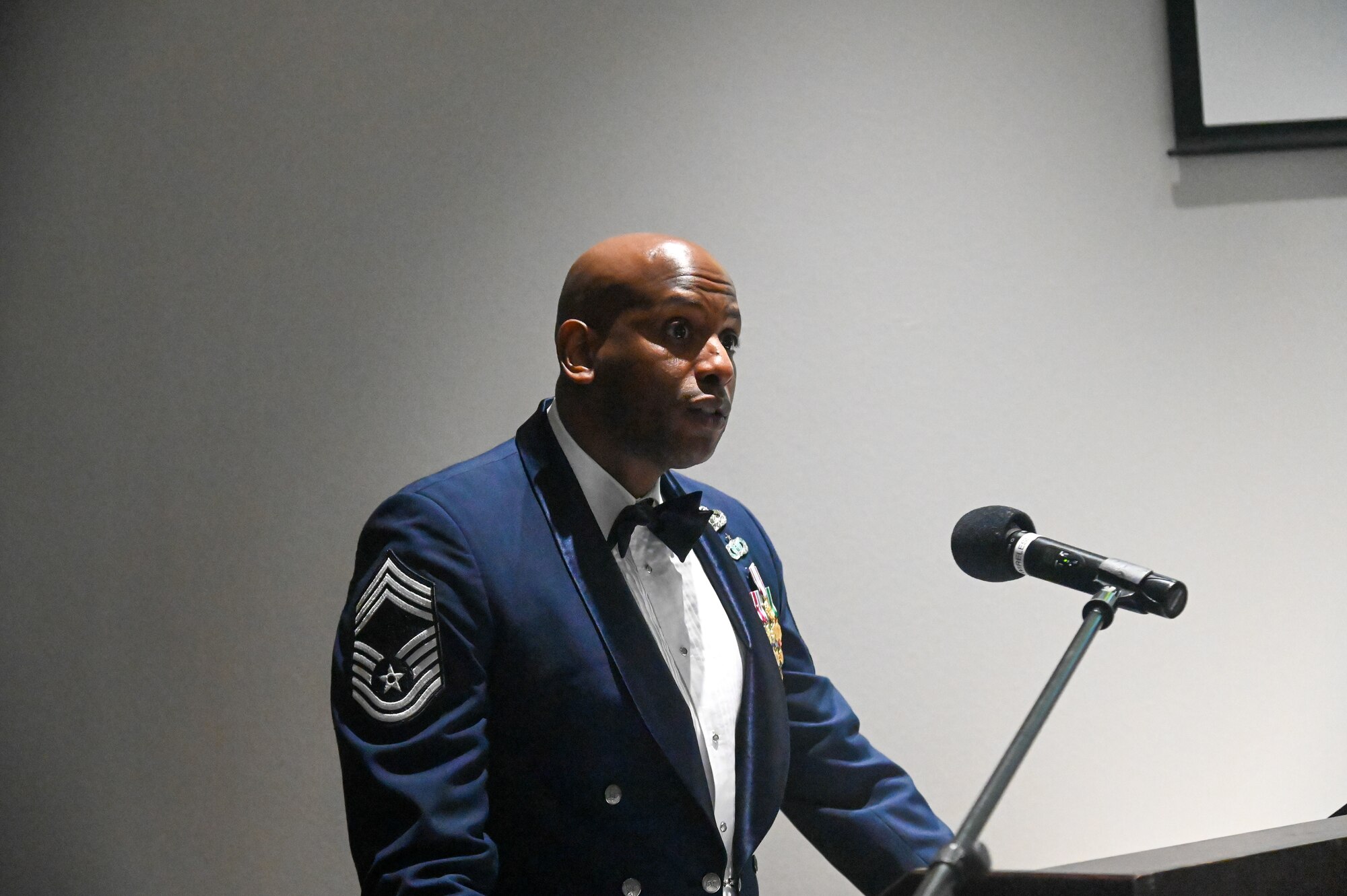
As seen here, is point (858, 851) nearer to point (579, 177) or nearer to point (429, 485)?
point (429, 485)

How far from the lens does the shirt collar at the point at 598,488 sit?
4.59 ft

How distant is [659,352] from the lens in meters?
1.34

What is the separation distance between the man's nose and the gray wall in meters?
0.95

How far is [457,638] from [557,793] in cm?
21

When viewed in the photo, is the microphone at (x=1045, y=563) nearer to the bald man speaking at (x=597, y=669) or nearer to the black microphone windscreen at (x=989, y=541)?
the black microphone windscreen at (x=989, y=541)

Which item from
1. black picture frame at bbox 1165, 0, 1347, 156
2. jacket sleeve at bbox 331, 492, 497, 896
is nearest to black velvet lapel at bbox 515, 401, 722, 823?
jacket sleeve at bbox 331, 492, 497, 896

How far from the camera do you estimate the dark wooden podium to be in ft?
2.67

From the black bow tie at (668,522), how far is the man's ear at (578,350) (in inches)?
6.6

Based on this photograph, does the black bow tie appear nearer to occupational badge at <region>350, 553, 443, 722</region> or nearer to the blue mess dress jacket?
the blue mess dress jacket

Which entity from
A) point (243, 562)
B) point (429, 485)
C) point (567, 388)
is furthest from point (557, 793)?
point (243, 562)

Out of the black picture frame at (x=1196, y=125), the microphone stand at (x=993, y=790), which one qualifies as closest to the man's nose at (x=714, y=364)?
the microphone stand at (x=993, y=790)

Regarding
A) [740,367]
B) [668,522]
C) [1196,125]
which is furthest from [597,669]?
[1196,125]

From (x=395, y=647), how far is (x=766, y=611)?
52 cm

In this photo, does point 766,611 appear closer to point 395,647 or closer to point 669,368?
point 669,368
